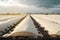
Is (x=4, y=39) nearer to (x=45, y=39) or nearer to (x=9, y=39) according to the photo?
(x=9, y=39)

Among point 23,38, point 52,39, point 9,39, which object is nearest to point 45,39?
point 52,39

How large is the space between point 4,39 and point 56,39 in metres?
1.26

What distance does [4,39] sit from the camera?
4.45 metres

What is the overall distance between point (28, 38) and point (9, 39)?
460 millimetres

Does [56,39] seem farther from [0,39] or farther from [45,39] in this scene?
[0,39]

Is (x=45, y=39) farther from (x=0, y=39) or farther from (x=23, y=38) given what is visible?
(x=0, y=39)

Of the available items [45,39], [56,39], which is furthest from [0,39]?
[56,39]

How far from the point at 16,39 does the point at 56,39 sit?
956 millimetres

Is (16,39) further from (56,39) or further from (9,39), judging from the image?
(56,39)

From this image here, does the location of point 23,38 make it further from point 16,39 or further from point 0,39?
point 0,39

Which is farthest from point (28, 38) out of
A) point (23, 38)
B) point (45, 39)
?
point (45, 39)

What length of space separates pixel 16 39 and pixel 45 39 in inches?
27.1

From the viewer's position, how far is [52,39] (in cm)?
441


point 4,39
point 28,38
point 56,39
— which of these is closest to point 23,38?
point 28,38
